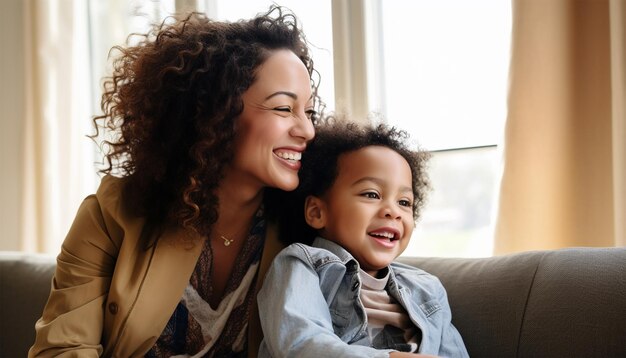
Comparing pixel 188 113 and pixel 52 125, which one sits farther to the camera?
pixel 52 125

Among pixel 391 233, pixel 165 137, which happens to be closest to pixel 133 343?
pixel 165 137

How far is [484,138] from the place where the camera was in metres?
2.88

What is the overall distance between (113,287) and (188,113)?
47cm

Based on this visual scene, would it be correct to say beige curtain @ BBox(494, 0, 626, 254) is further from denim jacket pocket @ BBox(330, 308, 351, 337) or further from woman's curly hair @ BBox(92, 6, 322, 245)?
denim jacket pocket @ BBox(330, 308, 351, 337)

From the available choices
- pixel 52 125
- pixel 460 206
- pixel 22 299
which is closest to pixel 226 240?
pixel 22 299

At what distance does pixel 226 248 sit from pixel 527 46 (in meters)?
1.16

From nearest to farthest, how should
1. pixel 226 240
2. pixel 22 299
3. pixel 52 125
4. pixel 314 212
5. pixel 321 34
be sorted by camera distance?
pixel 314 212
pixel 226 240
pixel 22 299
pixel 321 34
pixel 52 125

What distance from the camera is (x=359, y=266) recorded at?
1.72 meters

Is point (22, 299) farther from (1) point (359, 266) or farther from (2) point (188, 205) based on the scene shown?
(1) point (359, 266)

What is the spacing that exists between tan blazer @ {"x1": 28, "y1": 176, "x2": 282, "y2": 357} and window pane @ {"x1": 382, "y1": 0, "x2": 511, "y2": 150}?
127 cm

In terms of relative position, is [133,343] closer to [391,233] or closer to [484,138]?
[391,233]

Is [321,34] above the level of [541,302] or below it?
above

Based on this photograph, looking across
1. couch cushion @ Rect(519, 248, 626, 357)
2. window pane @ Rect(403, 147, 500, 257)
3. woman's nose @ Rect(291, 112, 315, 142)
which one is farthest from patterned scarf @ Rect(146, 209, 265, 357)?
window pane @ Rect(403, 147, 500, 257)

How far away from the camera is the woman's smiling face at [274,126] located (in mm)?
1812
